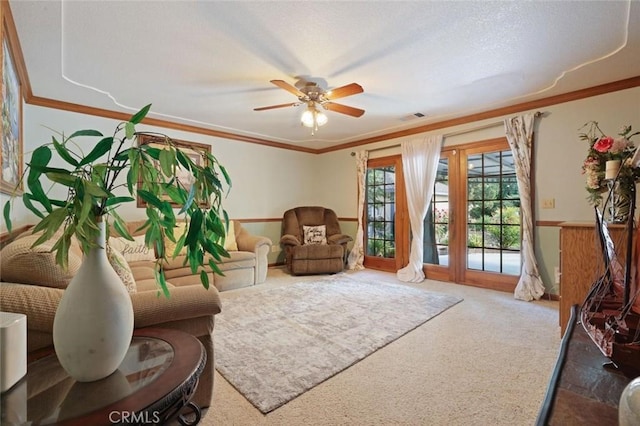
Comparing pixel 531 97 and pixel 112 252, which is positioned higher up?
pixel 531 97

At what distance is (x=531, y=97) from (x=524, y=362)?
2889mm

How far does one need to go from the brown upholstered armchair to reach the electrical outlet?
8.66 feet

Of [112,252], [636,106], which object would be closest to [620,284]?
[112,252]

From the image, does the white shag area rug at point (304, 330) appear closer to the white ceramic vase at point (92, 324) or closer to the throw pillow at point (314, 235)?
the white ceramic vase at point (92, 324)

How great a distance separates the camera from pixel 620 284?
946 millimetres

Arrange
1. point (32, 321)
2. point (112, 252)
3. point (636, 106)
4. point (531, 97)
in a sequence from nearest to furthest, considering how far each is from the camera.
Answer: point (32, 321)
point (112, 252)
point (636, 106)
point (531, 97)

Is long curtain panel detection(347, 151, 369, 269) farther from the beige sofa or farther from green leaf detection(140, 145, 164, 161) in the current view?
green leaf detection(140, 145, 164, 161)

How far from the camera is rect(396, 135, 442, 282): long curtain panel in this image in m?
4.23

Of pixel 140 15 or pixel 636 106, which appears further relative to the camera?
pixel 636 106

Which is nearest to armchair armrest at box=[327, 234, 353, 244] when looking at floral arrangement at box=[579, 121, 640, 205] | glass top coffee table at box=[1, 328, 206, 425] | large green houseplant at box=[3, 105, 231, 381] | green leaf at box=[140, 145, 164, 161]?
floral arrangement at box=[579, 121, 640, 205]

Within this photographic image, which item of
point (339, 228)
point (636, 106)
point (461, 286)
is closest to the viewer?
point (636, 106)

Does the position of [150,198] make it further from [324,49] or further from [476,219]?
[476,219]

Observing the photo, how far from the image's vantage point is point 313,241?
498 cm

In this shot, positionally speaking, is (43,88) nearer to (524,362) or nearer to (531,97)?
(524,362)
